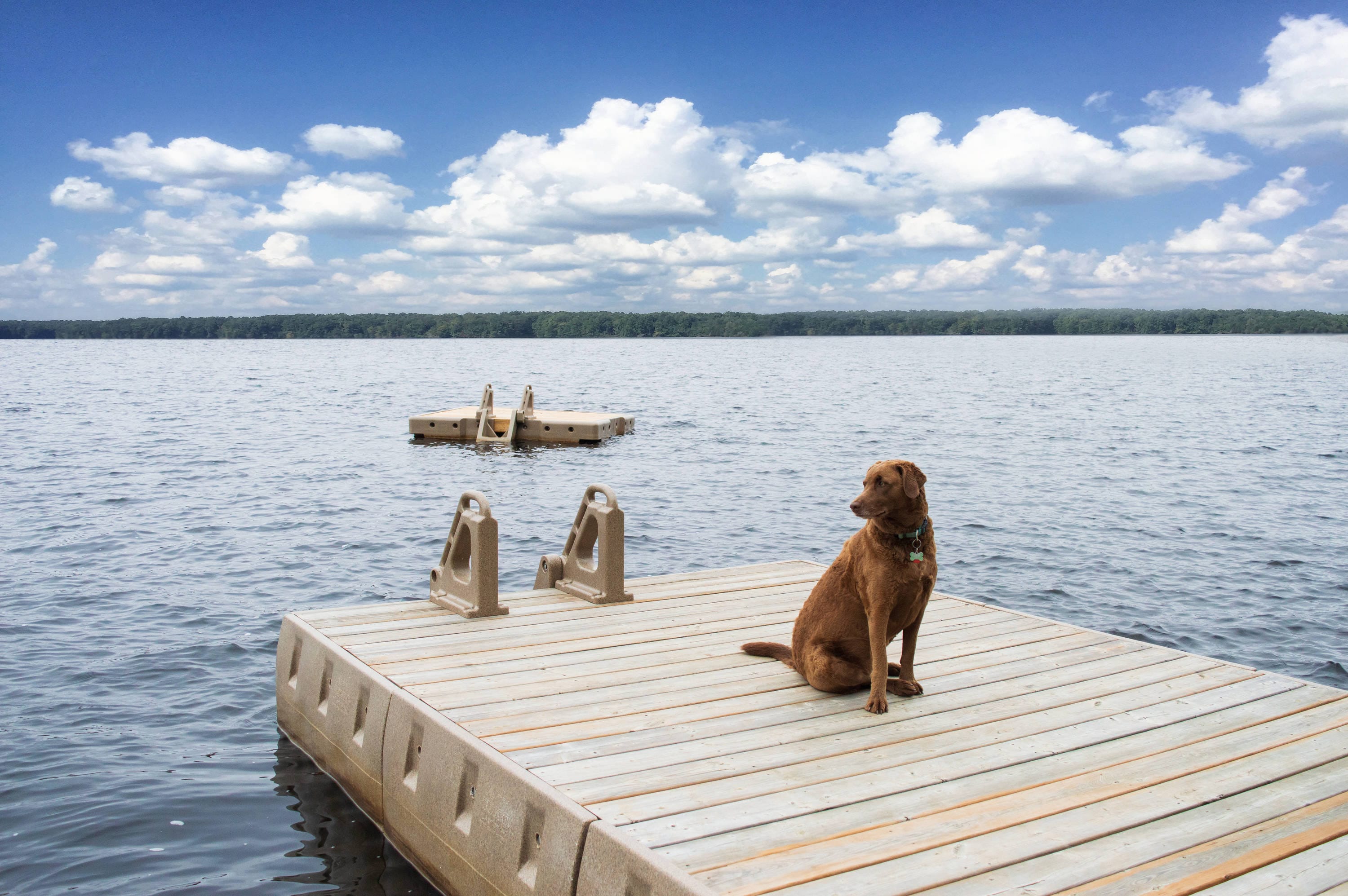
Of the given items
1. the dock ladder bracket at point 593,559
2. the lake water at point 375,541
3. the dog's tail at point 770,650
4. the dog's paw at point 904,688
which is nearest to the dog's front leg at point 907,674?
the dog's paw at point 904,688

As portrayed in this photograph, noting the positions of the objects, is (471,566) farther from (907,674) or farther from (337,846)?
(907,674)

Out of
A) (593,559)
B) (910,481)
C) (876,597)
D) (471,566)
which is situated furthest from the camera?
(593,559)

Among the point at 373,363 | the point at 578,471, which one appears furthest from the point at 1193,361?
the point at 578,471

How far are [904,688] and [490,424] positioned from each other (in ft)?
72.0

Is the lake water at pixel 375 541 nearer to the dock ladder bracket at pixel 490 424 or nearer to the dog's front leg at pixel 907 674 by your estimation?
the dock ladder bracket at pixel 490 424

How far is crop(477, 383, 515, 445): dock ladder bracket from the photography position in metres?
25.6

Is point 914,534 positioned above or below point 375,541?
above

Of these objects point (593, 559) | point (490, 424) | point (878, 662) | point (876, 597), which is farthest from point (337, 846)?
point (490, 424)

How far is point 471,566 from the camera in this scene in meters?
6.49

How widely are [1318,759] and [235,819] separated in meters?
5.87

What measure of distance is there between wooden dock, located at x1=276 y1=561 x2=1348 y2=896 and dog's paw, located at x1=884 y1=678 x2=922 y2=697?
0.05 meters

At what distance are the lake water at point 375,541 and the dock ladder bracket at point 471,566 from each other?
1.42 m

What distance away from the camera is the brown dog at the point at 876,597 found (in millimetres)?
4480

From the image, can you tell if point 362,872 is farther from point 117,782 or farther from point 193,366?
point 193,366
